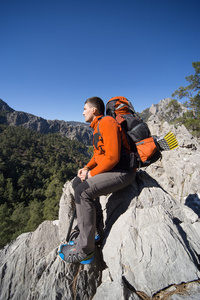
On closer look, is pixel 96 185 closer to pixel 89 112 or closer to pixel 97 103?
pixel 89 112

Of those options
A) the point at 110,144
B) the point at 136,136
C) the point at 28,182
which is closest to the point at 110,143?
the point at 110,144

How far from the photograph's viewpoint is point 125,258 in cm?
242

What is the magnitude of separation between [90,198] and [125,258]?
1297 mm

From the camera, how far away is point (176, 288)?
1990mm

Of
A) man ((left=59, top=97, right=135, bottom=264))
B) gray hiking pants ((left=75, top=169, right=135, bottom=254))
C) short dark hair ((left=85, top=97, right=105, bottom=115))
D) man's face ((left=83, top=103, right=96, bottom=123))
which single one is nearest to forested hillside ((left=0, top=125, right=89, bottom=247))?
man ((left=59, top=97, right=135, bottom=264))

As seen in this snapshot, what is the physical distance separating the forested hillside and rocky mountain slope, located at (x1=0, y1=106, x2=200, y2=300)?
3501 centimetres

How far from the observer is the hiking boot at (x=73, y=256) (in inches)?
103

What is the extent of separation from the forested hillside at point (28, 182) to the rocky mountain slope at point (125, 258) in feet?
115

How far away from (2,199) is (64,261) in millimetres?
70415

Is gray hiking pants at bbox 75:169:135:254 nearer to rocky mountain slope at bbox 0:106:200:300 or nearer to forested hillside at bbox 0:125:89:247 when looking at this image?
rocky mountain slope at bbox 0:106:200:300

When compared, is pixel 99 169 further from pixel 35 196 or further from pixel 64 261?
pixel 35 196

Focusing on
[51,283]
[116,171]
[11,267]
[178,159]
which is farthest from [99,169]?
[178,159]

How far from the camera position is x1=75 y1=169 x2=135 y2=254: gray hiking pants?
2.59 metres

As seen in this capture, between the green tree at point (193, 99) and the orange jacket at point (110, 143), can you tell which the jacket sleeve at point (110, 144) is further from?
the green tree at point (193, 99)
